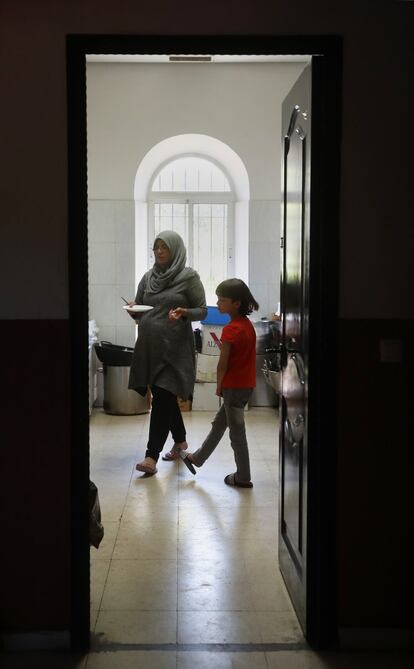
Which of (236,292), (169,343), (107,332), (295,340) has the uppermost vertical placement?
(236,292)

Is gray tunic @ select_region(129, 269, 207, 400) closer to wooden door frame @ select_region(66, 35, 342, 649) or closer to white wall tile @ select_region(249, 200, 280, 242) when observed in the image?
wooden door frame @ select_region(66, 35, 342, 649)

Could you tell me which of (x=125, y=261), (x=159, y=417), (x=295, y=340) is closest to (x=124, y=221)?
(x=125, y=261)

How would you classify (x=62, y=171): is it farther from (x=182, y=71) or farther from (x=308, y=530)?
(x=182, y=71)

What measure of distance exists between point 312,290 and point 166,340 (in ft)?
8.03

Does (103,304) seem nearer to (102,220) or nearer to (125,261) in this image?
(125,261)

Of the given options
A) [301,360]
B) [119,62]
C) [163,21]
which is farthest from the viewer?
[119,62]

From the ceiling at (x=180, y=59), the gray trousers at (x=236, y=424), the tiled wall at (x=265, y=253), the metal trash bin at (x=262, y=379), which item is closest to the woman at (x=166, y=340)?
the gray trousers at (x=236, y=424)

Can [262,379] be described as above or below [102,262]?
below

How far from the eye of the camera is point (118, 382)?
24.3 ft

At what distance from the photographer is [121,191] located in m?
7.77

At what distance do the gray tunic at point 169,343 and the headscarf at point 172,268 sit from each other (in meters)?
0.03

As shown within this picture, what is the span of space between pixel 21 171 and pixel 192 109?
16.9 ft

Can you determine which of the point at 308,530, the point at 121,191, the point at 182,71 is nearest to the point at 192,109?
the point at 182,71

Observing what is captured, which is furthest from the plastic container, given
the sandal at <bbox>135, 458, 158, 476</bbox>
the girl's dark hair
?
the girl's dark hair
